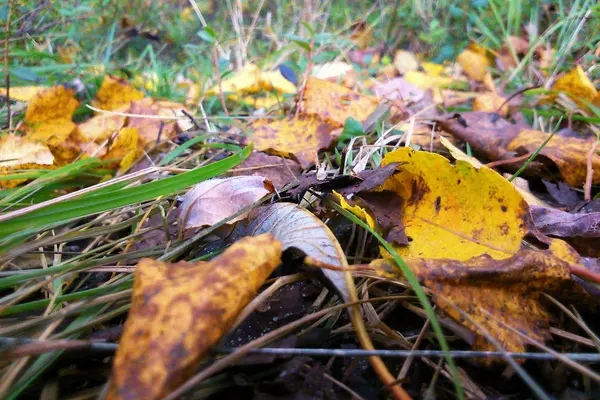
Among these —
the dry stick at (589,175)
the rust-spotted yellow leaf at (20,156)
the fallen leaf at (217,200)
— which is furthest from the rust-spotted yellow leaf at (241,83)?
the dry stick at (589,175)

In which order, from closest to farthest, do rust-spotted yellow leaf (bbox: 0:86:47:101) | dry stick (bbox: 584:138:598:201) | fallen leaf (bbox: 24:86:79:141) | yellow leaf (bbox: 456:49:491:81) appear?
dry stick (bbox: 584:138:598:201), fallen leaf (bbox: 24:86:79:141), rust-spotted yellow leaf (bbox: 0:86:47:101), yellow leaf (bbox: 456:49:491:81)

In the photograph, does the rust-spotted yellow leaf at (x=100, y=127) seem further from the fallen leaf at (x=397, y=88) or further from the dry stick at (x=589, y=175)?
the dry stick at (x=589, y=175)

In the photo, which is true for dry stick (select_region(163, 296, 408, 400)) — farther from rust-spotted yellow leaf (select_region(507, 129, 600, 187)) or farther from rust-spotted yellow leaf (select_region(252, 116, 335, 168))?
rust-spotted yellow leaf (select_region(507, 129, 600, 187))

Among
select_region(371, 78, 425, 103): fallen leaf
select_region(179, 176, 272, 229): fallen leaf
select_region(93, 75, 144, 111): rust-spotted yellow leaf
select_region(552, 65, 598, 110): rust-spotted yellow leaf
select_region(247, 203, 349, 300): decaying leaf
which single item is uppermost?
select_region(552, 65, 598, 110): rust-spotted yellow leaf

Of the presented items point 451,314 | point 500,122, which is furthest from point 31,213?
point 500,122

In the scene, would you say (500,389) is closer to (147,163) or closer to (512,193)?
(512,193)

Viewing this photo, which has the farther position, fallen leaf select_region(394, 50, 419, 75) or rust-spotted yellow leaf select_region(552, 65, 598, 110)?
fallen leaf select_region(394, 50, 419, 75)

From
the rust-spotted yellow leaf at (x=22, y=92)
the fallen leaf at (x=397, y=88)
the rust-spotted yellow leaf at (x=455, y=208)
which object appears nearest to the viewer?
the rust-spotted yellow leaf at (x=455, y=208)

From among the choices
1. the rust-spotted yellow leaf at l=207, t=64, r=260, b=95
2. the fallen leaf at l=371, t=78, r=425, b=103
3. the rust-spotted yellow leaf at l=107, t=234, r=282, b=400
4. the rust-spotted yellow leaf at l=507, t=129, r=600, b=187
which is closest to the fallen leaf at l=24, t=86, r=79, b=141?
the rust-spotted yellow leaf at l=207, t=64, r=260, b=95
